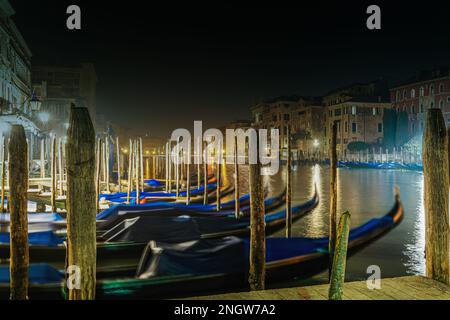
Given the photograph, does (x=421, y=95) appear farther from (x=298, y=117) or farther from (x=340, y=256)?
(x=340, y=256)

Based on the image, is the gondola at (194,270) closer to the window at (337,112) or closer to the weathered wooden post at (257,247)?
the weathered wooden post at (257,247)

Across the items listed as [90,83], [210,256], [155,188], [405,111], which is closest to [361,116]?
[405,111]

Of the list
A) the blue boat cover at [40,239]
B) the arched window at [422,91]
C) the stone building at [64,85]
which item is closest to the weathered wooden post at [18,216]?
the blue boat cover at [40,239]

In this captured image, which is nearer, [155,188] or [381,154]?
[155,188]

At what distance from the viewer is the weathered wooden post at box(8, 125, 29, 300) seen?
3.88 meters

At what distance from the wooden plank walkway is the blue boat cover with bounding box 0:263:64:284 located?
173cm

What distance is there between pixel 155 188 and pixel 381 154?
30976mm

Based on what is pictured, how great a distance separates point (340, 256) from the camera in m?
3.54

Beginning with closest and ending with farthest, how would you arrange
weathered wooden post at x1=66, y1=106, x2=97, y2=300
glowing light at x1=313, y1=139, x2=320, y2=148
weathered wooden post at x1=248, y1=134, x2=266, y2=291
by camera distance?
weathered wooden post at x1=66, y1=106, x2=97, y2=300
weathered wooden post at x1=248, y1=134, x2=266, y2=291
glowing light at x1=313, y1=139, x2=320, y2=148

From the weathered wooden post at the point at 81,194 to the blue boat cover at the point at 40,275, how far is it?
1270 mm

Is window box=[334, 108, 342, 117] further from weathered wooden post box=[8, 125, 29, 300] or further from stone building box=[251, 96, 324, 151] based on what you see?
weathered wooden post box=[8, 125, 29, 300]

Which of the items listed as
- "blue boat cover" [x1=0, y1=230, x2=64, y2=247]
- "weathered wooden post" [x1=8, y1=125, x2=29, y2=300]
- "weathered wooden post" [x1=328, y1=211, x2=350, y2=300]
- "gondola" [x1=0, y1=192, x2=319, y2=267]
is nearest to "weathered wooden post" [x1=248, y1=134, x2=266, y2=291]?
"weathered wooden post" [x1=328, y1=211, x2=350, y2=300]
